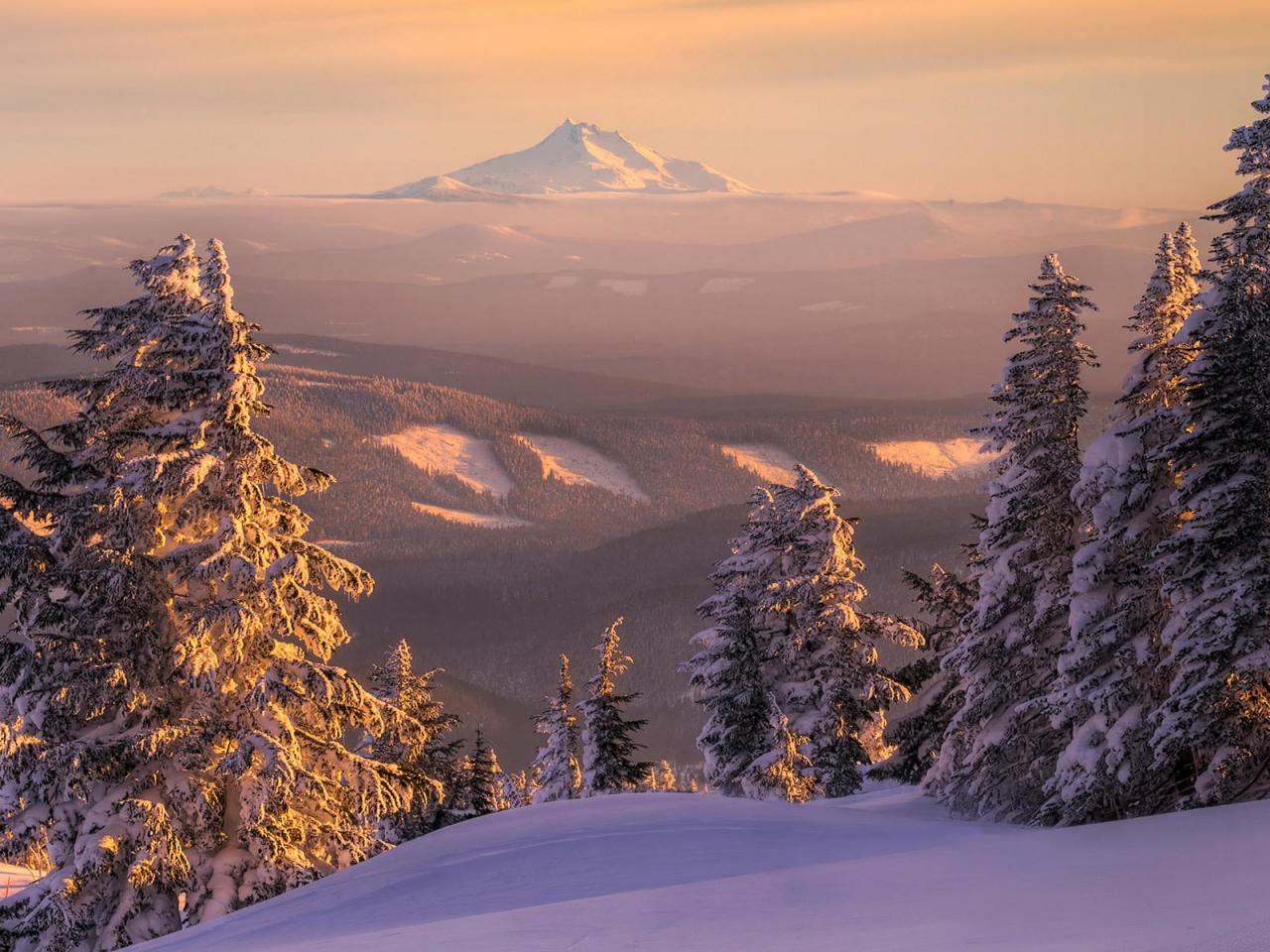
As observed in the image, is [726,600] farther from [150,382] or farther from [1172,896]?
[1172,896]

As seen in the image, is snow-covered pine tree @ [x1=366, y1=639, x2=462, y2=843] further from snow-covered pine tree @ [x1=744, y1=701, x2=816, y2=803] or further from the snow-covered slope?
the snow-covered slope

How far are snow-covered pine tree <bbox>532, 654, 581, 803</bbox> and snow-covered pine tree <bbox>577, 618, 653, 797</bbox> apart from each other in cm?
275

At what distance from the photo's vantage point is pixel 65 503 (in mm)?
23000

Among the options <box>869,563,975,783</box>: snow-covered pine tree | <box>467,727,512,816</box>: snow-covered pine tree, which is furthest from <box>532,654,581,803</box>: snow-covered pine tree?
<box>869,563,975,783</box>: snow-covered pine tree

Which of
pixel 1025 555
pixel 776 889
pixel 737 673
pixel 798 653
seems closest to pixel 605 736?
pixel 737 673

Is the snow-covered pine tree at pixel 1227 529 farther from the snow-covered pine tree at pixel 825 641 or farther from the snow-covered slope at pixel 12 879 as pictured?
the snow-covered slope at pixel 12 879

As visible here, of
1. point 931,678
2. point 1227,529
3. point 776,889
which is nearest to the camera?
point 776,889

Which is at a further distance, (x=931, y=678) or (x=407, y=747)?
(x=931, y=678)

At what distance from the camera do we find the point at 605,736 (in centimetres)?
4509

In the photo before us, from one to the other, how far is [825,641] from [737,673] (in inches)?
94.4

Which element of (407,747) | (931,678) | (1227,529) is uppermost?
(1227,529)

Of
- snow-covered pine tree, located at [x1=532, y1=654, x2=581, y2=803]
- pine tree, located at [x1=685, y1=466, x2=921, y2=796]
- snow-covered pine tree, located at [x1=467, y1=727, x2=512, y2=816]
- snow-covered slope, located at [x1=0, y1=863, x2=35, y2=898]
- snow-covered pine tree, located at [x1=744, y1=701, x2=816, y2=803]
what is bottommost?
snow-covered pine tree, located at [x1=467, y1=727, x2=512, y2=816]

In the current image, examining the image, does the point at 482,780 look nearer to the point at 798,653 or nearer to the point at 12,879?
the point at 798,653

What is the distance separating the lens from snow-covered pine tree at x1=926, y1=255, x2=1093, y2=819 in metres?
29.5
